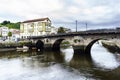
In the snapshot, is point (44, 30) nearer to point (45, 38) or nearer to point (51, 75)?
point (45, 38)

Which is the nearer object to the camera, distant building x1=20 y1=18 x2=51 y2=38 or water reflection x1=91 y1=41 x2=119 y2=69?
water reflection x1=91 y1=41 x2=119 y2=69

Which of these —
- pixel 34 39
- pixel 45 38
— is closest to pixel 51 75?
pixel 45 38

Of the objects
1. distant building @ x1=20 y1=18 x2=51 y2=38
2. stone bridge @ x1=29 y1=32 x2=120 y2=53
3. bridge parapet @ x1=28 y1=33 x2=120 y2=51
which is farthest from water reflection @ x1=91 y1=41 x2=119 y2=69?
distant building @ x1=20 y1=18 x2=51 y2=38

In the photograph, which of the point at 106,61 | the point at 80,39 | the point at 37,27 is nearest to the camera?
the point at 106,61

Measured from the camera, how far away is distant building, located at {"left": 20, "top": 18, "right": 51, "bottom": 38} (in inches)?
4385

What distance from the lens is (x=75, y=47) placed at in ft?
196

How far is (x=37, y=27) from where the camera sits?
4518 inches

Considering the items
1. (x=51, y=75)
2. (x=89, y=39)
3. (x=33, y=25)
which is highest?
(x=33, y=25)

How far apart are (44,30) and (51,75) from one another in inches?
3201

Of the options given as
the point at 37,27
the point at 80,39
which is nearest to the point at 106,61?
the point at 80,39

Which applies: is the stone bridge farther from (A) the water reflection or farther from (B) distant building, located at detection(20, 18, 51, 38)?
(B) distant building, located at detection(20, 18, 51, 38)

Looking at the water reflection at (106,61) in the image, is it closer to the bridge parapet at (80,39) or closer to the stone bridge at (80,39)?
the stone bridge at (80,39)

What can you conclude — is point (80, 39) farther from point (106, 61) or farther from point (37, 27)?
point (37, 27)

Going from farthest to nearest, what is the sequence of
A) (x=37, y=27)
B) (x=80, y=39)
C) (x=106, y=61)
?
(x=37, y=27)
(x=80, y=39)
(x=106, y=61)
